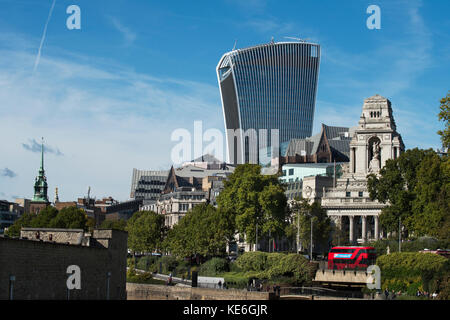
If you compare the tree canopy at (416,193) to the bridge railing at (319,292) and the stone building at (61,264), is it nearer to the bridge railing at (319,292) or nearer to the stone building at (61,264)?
the bridge railing at (319,292)

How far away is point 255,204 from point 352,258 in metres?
39.2

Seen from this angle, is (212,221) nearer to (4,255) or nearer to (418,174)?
(418,174)

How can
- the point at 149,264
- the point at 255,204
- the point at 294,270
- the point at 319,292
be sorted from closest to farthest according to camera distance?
1. the point at 319,292
2. the point at 294,270
3. the point at 255,204
4. the point at 149,264

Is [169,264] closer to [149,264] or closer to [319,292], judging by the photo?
[149,264]

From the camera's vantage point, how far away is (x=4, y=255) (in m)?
66.9

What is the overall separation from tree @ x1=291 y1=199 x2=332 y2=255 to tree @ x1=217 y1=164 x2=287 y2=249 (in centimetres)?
992

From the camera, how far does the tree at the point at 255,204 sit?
163 metres

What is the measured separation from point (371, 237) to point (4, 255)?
139678mm

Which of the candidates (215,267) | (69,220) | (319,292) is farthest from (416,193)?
(69,220)

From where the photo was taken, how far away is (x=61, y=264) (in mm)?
78000
